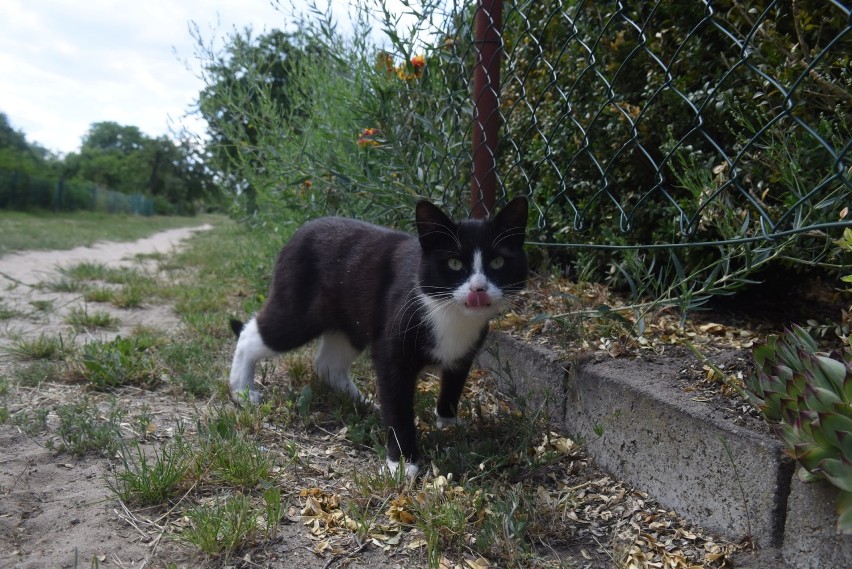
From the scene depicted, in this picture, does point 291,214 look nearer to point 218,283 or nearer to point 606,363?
point 218,283

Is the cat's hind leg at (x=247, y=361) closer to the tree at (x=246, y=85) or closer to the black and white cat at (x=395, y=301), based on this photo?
the black and white cat at (x=395, y=301)

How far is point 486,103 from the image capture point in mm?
2770

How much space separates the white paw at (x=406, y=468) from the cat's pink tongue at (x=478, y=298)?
0.58 meters

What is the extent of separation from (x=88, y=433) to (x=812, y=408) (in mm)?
2159

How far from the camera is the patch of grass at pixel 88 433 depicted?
2102 mm

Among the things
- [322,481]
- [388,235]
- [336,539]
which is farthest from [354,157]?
[336,539]

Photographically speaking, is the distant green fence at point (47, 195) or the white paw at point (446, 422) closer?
the white paw at point (446, 422)

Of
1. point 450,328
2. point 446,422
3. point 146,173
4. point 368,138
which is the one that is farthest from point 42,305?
point 146,173

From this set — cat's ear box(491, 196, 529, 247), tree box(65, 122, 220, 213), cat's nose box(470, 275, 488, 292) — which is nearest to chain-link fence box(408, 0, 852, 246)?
cat's ear box(491, 196, 529, 247)

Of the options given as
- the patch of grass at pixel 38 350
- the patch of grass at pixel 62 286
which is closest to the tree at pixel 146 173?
the patch of grass at pixel 62 286

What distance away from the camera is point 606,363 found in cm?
218

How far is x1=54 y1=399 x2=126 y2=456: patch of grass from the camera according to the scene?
2.10 metres

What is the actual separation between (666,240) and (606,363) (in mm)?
793

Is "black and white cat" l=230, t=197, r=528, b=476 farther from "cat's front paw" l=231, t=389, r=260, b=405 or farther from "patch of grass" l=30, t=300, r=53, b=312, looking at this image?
"patch of grass" l=30, t=300, r=53, b=312
